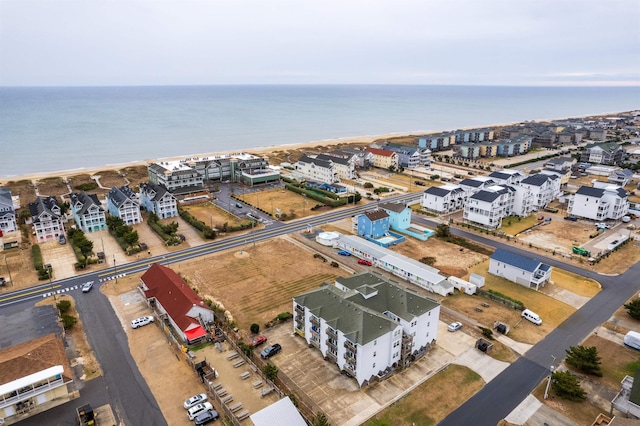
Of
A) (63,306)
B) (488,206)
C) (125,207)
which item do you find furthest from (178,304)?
(488,206)

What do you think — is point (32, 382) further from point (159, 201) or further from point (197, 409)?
point (159, 201)

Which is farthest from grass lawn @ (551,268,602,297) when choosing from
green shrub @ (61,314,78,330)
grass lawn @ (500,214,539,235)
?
green shrub @ (61,314,78,330)

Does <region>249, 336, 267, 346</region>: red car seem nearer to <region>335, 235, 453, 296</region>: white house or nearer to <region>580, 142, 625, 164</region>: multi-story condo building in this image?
<region>335, 235, 453, 296</region>: white house

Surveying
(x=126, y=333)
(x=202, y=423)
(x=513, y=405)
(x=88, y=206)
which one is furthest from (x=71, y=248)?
(x=513, y=405)

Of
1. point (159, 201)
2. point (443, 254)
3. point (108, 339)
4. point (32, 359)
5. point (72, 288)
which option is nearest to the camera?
Result: point (32, 359)

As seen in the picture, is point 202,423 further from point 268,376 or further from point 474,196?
point 474,196
